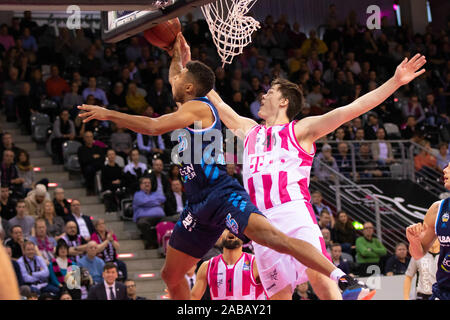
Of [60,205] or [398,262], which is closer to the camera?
[60,205]

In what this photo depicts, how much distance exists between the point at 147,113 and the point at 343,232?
4.28 meters

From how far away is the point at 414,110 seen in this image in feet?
54.7

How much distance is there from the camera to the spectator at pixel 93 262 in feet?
35.7

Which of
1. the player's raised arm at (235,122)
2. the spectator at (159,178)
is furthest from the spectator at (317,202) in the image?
the player's raised arm at (235,122)

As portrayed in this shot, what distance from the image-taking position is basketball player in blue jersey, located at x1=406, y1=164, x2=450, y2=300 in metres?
5.70

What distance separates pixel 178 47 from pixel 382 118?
1053 cm

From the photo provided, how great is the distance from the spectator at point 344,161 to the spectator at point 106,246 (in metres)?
4.97

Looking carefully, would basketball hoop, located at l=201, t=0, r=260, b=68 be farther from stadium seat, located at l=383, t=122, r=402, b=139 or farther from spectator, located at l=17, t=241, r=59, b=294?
stadium seat, located at l=383, t=122, r=402, b=139

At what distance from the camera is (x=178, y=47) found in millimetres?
6453

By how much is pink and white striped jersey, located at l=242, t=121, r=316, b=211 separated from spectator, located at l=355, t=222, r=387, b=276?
647 centimetres

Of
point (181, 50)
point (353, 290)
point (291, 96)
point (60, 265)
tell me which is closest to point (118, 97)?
point (60, 265)

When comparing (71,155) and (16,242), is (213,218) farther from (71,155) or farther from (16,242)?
(71,155)
